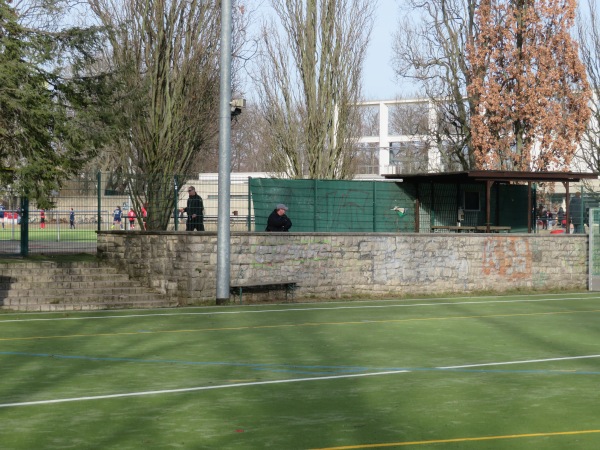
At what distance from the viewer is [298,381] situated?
11.5m

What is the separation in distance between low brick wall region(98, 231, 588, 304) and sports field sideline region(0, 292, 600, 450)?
2.82m

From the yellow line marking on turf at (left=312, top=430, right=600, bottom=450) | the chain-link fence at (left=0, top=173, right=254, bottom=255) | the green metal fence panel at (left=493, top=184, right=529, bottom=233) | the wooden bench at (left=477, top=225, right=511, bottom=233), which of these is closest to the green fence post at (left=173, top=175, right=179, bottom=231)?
the chain-link fence at (left=0, top=173, right=254, bottom=255)

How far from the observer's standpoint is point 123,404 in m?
10.0

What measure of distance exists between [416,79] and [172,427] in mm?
34818

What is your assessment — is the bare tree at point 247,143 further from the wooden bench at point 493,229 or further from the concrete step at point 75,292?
the concrete step at point 75,292

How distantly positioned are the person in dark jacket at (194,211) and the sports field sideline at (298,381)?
4454mm

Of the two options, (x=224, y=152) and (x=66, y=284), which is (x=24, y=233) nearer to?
(x=66, y=284)

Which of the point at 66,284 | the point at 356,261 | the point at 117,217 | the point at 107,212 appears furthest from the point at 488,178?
the point at 66,284

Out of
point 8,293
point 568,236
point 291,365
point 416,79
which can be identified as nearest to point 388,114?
point 416,79

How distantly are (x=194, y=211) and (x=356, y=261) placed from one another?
12.9ft

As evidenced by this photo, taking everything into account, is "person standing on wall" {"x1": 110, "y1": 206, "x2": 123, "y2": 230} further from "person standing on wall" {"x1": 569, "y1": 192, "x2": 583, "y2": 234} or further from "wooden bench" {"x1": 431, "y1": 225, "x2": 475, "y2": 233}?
"person standing on wall" {"x1": 569, "y1": 192, "x2": 583, "y2": 234}

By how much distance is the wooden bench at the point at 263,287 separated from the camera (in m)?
22.3

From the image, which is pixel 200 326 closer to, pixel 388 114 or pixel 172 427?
pixel 172 427

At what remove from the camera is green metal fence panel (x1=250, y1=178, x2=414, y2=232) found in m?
24.8
